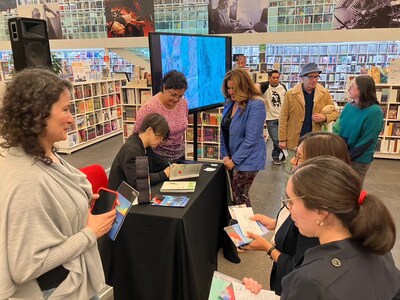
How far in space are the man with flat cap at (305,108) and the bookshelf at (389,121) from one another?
127 inches

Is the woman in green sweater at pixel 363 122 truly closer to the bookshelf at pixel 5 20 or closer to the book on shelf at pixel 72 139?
the book on shelf at pixel 72 139

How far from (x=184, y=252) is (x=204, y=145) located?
14.1 feet

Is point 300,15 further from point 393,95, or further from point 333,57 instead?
point 393,95

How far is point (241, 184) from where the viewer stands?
2.98m

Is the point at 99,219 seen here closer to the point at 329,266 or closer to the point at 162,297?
the point at 162,297

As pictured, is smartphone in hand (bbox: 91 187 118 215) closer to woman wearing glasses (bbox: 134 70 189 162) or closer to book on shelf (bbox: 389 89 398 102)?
woman wearing glasses (bbox: 134 70 189 162)

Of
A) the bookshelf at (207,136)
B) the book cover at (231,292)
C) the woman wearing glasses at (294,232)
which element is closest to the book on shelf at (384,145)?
the bookshelf at (207,136)

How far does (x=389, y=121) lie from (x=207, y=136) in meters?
3.62

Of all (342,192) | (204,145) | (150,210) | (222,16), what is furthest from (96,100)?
(342,192)

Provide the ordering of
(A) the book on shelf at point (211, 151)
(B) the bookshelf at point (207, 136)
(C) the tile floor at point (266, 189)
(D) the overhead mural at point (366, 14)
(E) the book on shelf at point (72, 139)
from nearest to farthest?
(C) the tile floor at point (266, 189) → (B) the bookshelf at point (207, 136) → (A) the book on shelf at point (211, 151) → (E) the book on shelf at point (72, 139) → (D) the overhead mural at point (366, 14)

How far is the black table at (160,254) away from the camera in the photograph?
192cm

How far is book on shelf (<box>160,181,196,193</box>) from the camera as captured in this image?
2.22 meters

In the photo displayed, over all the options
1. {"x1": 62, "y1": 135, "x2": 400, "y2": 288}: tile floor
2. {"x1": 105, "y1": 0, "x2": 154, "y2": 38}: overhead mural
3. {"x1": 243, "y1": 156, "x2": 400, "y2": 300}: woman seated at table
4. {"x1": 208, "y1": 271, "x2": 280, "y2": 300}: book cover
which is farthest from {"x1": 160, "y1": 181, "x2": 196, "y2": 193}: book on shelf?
{"x1": 105, "y1": 0, "x2": 154, "y2": 38}: overhead mural

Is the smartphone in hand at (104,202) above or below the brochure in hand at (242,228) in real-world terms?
above
